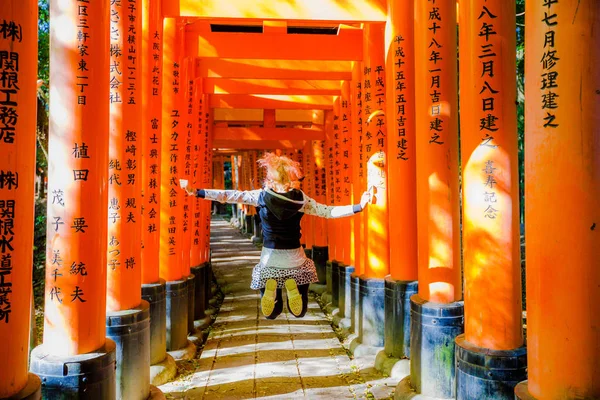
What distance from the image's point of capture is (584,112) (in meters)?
2.40

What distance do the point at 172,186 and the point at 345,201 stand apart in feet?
11.3

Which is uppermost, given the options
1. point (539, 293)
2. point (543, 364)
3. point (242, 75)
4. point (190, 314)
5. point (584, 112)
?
point (242, 75)

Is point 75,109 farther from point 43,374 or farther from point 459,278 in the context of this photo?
point 459,278

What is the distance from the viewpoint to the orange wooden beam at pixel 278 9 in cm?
558

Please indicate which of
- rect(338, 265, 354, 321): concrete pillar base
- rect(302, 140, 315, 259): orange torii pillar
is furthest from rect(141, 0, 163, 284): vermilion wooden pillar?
rect(302, 140, 315, 259): orange torii pillar

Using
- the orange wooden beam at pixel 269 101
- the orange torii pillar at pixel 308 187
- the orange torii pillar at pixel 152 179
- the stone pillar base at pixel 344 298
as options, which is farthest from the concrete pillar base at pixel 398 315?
the orange torii pillar at pixel 308 187

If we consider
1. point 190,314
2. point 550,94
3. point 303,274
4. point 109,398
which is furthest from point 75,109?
point 190,314

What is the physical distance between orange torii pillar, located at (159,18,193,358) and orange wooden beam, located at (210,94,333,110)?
3836mm

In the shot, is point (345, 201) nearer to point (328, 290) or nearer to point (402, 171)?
point (328, 290)

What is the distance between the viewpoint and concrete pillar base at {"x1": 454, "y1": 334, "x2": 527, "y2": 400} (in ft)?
11.1

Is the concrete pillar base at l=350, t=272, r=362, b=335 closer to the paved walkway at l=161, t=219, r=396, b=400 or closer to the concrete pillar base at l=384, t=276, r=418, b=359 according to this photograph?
the paved walkway at l=161, t=219, r=396, b=400

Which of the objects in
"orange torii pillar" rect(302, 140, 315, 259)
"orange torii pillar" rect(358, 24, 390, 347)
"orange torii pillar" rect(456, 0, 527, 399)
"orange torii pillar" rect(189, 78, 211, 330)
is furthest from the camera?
"orange torii pillar" rect(302, 140, 315, 259)

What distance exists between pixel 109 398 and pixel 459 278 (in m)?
2.94

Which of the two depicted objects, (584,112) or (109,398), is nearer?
(584,112)
